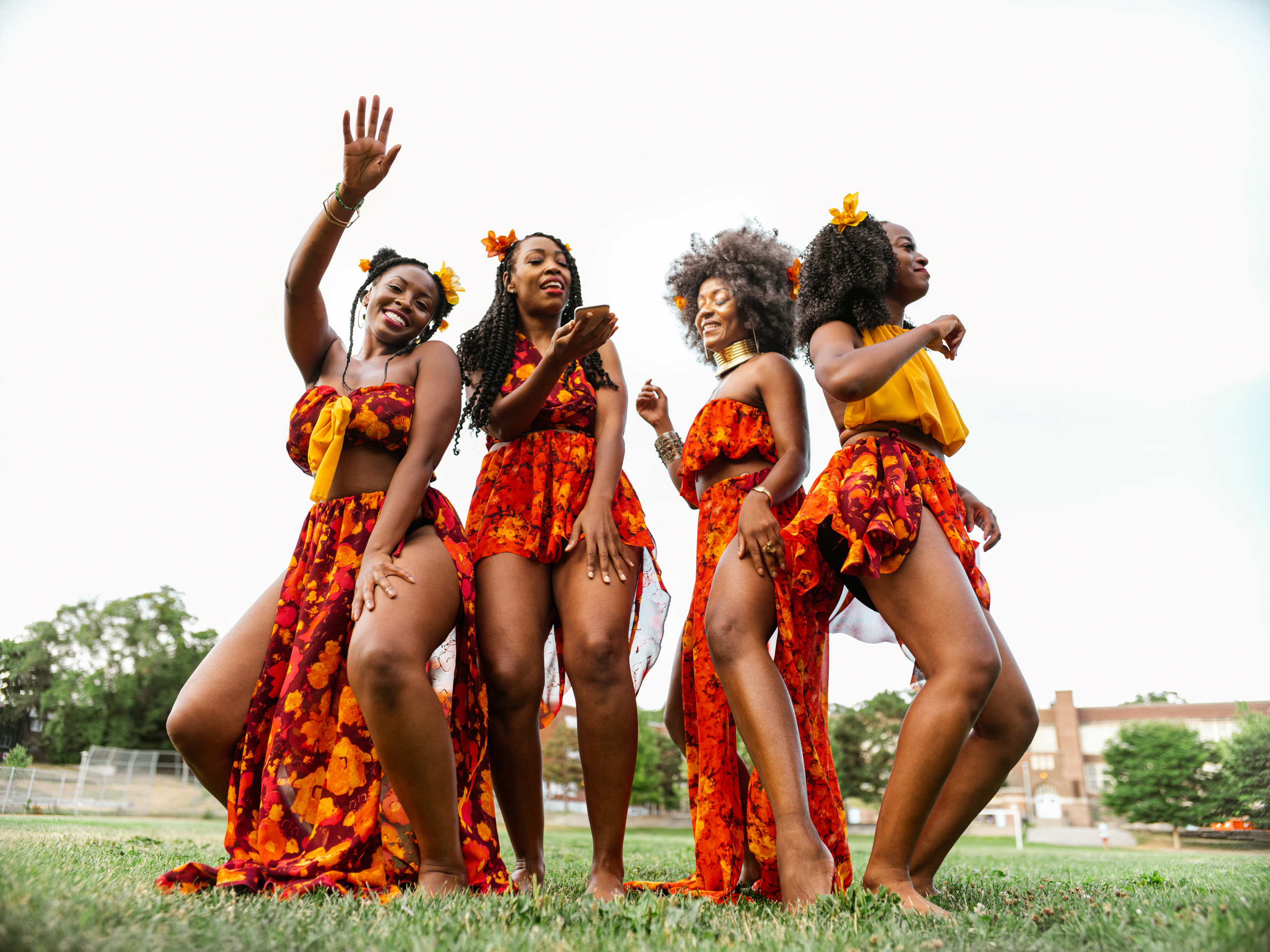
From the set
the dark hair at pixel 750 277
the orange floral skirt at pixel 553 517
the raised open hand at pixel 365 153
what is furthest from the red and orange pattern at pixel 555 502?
the dark hair at pixel 750 277

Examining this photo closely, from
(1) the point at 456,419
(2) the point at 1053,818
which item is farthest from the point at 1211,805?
(1) the point at 456,419

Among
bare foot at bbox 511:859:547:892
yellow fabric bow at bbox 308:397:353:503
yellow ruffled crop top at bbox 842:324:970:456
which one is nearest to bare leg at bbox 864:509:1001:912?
yellow ruffled crop top at bbox 842:324:970:456

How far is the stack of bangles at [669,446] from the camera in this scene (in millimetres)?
4469

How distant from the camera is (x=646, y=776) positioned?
4597 cm

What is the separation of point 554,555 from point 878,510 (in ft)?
4.54

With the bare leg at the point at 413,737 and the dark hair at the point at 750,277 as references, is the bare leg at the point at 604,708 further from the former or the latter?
the dark hair at the point at 750,277

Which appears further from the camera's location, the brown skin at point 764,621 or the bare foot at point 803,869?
the brown skin at point 764,621

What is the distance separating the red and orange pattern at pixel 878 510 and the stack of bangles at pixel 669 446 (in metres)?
1.43

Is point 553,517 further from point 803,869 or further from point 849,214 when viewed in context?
point 849,214

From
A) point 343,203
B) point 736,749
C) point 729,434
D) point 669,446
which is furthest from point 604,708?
point 343,203

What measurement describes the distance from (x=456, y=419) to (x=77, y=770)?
16876 mm

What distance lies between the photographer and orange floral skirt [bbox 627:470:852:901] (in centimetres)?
333

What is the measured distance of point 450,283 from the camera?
163 inches

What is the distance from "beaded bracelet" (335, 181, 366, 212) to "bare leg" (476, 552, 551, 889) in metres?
1.50
